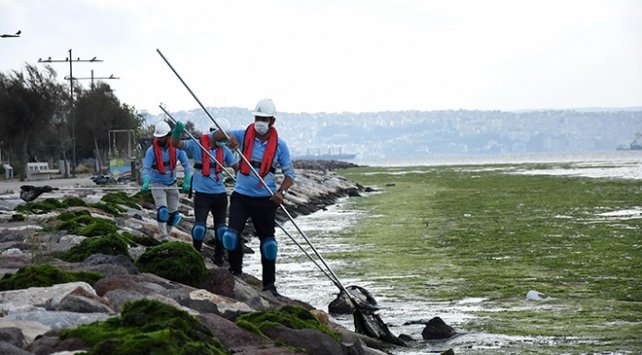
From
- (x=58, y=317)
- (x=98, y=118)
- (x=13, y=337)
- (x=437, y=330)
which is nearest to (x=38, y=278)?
(x=58, y=317)

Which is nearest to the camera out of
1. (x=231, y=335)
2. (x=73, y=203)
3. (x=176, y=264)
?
(x=231, y=335)

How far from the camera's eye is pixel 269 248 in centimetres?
1365

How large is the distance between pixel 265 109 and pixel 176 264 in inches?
74.5

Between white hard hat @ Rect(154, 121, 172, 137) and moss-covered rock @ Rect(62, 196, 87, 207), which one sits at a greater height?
white hard hat @ Rect(154, 121, 172, 137)

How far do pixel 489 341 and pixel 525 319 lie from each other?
152cm

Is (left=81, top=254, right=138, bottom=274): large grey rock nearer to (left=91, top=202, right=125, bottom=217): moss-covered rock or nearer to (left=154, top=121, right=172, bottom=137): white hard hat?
(left=154, top=121, right=172, bottom=137): white hard hat

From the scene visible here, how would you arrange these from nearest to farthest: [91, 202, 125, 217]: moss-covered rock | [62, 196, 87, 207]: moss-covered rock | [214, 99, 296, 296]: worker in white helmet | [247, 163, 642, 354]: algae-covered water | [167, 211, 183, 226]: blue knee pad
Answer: [247, 163, 642, 354]: algae-covered water
[214, 99, 296, 296]: worker in white helmet
[167, 211, 183, 226]: blue knee pad
[91, 202, 125, 217]: moss-covered rock
[62, 196, 87, 207]: moss-covered rock

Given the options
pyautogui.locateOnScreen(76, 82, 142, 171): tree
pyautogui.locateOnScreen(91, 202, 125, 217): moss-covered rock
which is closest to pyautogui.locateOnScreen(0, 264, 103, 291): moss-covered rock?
pyautogui.locateOnScreen(91, 202, 125, 217): moss-covered rock

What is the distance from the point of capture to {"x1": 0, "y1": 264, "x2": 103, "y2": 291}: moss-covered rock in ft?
35.2

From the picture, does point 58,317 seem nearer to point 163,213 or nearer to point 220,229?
point 220,229

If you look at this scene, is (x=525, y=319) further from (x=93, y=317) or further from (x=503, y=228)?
(x=503, y=228)

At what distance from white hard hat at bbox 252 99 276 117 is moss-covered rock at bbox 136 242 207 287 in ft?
5.32

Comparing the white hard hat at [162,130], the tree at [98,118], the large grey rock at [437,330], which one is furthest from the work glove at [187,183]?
the tree at [98,118]

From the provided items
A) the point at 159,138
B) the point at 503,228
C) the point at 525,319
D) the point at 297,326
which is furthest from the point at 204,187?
the point at 503,228
